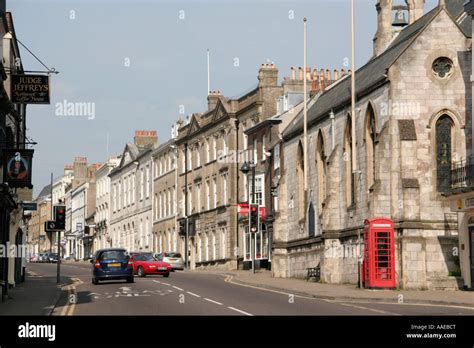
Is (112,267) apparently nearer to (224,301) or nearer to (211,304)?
(224,301)

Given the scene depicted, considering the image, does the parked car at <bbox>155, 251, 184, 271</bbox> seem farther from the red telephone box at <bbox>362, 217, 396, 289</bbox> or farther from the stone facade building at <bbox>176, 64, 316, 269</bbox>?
the red telephone box at <bbox>362, 217, 396, 289</bbox>

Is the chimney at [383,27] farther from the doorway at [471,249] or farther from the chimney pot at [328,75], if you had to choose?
the doorway at [471,249]

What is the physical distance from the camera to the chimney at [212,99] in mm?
76025

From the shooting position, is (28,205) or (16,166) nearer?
(16,166)

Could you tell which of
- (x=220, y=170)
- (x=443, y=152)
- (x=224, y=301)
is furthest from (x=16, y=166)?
(x=220, y=170)

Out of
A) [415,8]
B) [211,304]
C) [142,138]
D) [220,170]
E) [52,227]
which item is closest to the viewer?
[211,304]

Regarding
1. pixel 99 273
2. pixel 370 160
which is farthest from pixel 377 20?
pixel 99 273

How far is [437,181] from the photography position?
122 ft

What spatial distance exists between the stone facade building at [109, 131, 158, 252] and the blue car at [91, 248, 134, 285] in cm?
4881

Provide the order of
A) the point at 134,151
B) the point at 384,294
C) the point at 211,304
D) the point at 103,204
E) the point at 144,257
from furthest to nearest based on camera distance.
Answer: the point at 103,204 < the point at 134,151 < the point at 144,257 < the point at 384,294 < the point at 211,304

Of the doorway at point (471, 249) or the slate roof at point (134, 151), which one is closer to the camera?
the doorway at point (471, 249)

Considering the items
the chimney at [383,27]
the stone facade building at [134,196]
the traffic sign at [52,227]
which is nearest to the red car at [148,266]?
the traffic sign at [52,227]

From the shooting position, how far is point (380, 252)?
35.5 meters

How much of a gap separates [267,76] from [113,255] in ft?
85.5
